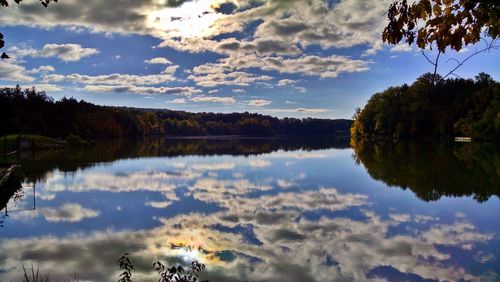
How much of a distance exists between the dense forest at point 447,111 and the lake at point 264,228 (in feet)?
157

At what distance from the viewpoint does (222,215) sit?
643 inches

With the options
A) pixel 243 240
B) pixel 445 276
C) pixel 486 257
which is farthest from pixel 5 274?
pixel 486 257

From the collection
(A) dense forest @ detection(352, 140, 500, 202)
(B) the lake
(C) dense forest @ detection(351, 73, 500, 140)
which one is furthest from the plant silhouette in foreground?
(C) dense forest @ detection(351, 73, 500, 140)

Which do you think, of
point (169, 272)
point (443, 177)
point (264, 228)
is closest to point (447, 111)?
point (443, 177)

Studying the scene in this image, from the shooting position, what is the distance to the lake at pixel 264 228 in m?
9.99

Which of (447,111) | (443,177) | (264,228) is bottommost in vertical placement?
(264,228)

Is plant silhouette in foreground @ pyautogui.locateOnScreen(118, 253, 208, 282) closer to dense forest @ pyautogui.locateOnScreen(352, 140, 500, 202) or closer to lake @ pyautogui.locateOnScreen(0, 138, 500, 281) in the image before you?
lake @ pyautogui.locateOnScreen(0, 138, 500, 281)

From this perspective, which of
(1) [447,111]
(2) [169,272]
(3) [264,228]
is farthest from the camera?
(1) [447,111]

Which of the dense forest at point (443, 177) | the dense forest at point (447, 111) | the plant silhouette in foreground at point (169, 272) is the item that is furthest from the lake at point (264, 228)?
the dense forest at point (447, 111)

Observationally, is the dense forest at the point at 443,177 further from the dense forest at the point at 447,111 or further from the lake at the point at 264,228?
the dense forest at the point at 447,111

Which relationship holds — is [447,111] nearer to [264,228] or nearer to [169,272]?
[264,228]

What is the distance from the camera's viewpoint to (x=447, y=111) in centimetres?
8531

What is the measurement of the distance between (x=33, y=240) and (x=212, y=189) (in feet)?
37.9

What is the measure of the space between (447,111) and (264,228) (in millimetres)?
82098
